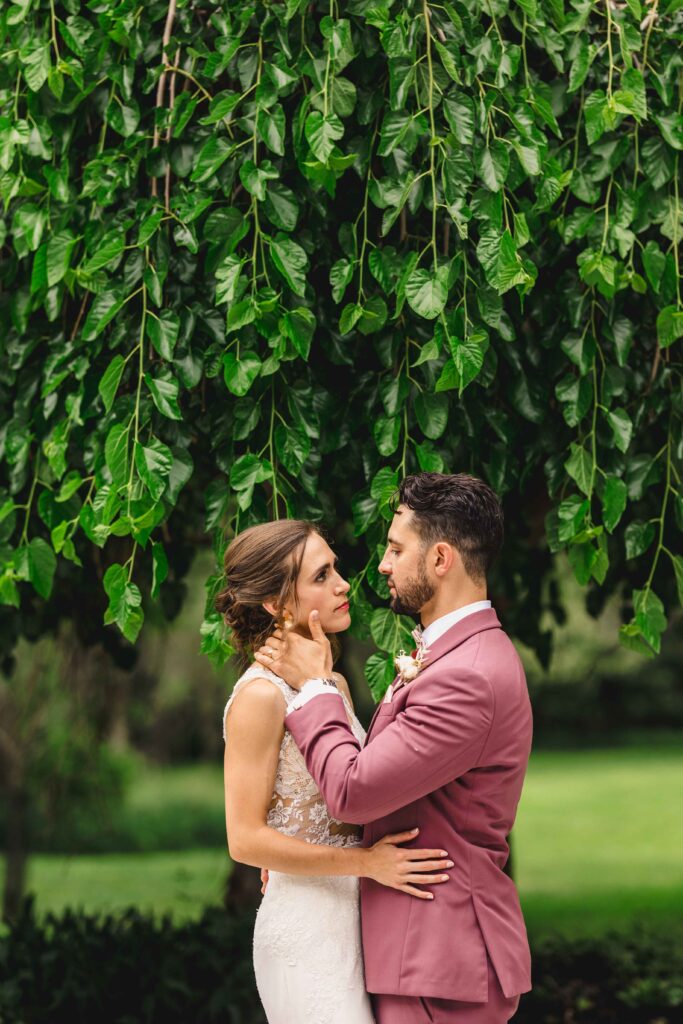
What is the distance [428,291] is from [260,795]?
1309mm

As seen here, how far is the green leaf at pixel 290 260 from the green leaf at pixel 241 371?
21 centimetres

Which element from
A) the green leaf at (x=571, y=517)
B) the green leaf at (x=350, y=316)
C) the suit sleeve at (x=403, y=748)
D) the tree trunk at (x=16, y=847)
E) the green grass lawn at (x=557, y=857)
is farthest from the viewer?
the green grass lawn at (x=557, y=857)

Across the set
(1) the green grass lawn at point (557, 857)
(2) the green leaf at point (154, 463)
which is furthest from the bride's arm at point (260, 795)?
(1) the green grass lawn at point (557, 857)

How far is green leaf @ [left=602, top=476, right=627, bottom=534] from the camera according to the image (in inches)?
136

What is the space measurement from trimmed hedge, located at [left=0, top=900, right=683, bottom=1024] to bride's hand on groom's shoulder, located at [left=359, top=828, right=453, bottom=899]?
8.62 ft

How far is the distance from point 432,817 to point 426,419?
1149 millimetres

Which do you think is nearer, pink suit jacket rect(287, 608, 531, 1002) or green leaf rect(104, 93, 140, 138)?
pink suit jacket rect(287, 608, 531, 1002)

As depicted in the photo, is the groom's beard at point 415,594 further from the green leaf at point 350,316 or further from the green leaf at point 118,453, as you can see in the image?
the green leaf at point 118,453

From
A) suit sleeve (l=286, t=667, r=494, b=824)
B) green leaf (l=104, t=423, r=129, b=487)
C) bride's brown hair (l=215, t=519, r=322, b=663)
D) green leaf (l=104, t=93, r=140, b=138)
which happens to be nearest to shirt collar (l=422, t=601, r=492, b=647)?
suit sleeve (l=286, t=667, r=494, b=824)

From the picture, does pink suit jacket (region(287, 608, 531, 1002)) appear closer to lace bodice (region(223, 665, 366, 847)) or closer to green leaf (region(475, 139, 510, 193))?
lace bodice (region(223, 665, 366, 847))

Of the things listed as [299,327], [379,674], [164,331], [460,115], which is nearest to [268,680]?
[379,674]

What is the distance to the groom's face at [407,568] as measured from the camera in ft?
9.09

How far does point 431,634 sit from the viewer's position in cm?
278

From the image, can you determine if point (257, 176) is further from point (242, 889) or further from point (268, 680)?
point (242, 889)
